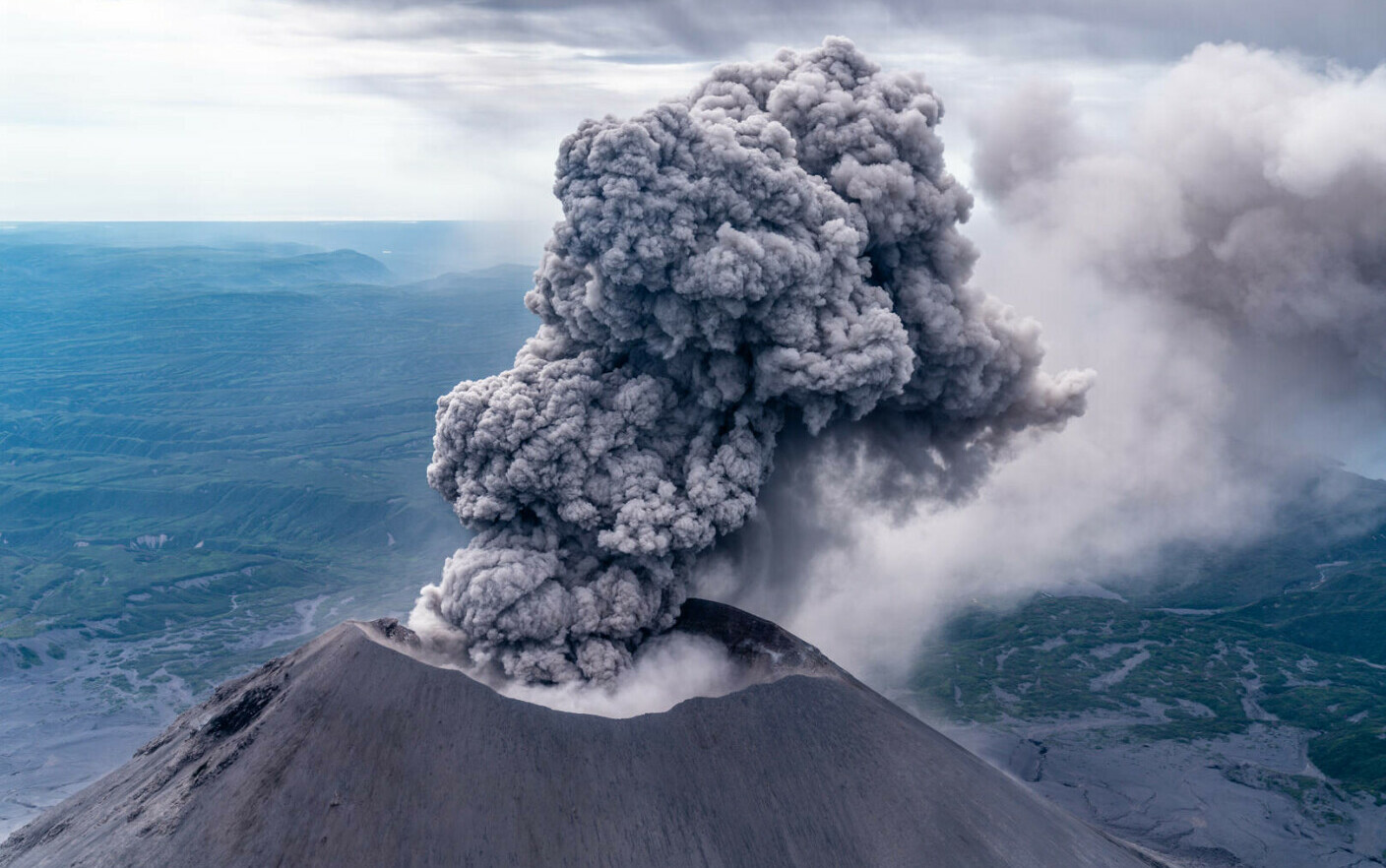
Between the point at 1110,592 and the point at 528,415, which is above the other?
the point at 528,415

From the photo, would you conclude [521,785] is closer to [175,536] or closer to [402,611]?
[402,611]

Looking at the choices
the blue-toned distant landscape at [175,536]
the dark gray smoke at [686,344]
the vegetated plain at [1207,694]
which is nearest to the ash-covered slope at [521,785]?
the dark gray smoke at [686,344]

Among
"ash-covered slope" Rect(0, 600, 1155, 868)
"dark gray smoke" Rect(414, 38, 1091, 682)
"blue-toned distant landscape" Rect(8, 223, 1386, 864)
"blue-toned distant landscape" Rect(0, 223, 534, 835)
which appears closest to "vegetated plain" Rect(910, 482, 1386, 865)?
"blue-toned distant landscape" Rect(8, 223, 1386, 864)

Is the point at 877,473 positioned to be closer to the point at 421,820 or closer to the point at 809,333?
the point at 809,333

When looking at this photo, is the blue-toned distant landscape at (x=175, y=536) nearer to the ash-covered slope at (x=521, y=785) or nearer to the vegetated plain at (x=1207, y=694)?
the ash-covered slope at (x=521, y=785)

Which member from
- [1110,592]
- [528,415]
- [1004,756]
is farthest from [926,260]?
[1110,592]

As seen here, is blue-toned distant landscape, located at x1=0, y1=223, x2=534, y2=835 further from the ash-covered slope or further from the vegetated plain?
the vegetated plain
